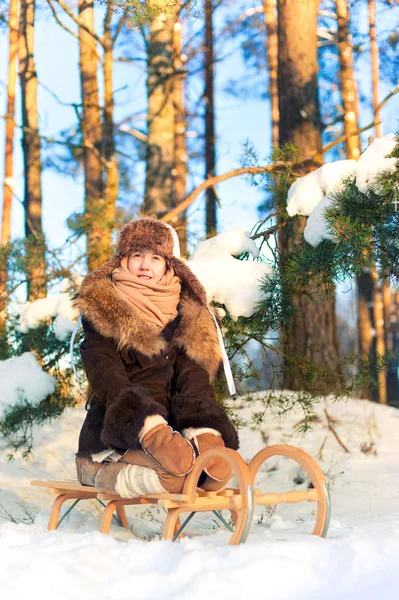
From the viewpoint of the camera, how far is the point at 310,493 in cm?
263

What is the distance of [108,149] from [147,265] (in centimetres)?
495

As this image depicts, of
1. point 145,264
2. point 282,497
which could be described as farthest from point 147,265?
point 282,497

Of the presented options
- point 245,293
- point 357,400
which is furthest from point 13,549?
point 357,400

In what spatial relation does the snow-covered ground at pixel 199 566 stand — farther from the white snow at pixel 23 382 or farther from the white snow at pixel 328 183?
the white snow at pixel 328 183

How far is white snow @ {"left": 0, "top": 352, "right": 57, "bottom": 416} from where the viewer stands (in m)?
4.24

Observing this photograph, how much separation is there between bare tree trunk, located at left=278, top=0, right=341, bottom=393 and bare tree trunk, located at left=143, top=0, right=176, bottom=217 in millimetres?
1340

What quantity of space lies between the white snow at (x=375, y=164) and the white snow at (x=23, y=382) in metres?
2.26

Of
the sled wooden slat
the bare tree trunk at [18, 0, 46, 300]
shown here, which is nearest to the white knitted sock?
the sled wooden slat

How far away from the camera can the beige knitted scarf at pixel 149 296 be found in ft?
10.5

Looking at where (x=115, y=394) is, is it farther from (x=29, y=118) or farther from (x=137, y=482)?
(x=29, y=118)

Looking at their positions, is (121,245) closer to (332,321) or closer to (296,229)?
(296,229)

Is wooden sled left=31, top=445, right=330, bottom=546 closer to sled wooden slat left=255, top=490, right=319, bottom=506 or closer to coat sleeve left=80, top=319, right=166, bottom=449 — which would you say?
sled wooden slat left=255, top=490, right=319, bottom=506

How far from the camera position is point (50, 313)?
4684mm

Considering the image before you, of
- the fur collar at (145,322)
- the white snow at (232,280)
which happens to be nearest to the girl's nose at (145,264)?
the fur collar at (145,322)
